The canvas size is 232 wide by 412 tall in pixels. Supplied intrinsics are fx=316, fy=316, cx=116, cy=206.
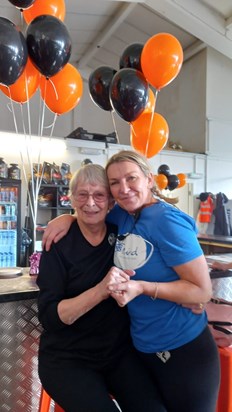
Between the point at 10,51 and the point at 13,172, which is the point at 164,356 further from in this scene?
the point at 13,172

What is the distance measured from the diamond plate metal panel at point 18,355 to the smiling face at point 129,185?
0.93 m

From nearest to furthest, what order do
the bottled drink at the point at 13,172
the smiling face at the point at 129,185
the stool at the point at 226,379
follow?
the smiling face at the point at 129,185 < the stool at the point at 226,379 < the bottled drink at the point at 13,172

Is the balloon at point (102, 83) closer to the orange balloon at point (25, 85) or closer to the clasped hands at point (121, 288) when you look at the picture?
the orange balloon at point (25, 85)

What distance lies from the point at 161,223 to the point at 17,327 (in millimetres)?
1147

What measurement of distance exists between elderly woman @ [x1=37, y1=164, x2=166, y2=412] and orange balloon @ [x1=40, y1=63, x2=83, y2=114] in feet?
4.98

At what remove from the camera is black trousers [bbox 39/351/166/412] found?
1124 mm

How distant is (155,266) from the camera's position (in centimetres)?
117

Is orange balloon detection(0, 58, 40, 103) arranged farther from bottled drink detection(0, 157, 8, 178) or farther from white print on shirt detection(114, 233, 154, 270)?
bottled drink detection(0, 157, 8, 178)

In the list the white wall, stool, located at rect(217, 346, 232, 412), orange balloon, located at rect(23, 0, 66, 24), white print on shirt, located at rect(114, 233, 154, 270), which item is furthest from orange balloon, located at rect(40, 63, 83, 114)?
the white wall

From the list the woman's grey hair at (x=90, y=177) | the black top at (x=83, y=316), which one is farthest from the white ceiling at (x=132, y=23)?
the black top at (x=83, y=316)

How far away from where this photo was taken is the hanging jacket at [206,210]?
7738mm

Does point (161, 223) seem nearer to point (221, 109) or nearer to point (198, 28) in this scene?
point (198, 28)

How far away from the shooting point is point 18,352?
1794 millimetres

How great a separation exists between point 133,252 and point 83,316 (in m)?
0.33
